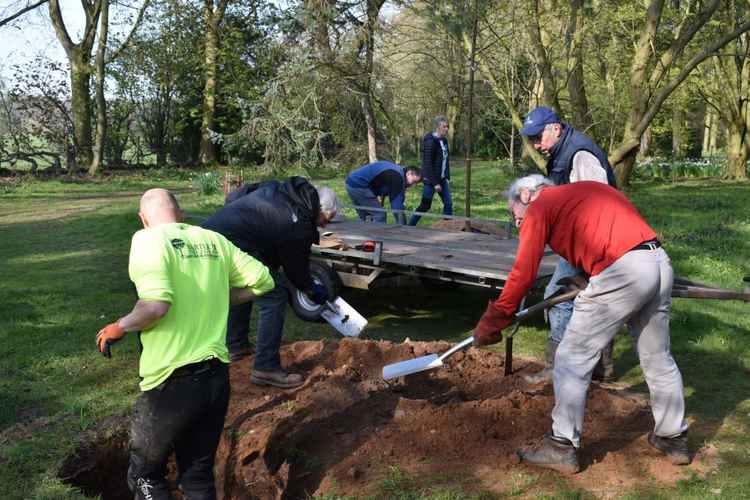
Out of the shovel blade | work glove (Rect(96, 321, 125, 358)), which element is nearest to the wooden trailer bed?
the shovel blade

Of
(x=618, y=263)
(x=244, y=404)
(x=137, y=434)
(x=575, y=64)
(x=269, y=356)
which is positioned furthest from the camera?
(x=575, y=64)

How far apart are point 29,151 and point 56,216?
34.7 ft

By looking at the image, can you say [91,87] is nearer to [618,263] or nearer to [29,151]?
[29,151]

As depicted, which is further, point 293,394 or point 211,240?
point 293,394

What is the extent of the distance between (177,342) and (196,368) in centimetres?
15

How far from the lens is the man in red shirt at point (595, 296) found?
3.72 metres

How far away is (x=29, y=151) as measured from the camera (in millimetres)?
23844

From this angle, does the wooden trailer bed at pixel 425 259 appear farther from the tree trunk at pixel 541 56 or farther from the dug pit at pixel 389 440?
the tree trunk at pixel 541 56

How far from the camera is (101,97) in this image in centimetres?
2395

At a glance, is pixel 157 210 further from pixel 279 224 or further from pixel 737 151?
pixel 737 151

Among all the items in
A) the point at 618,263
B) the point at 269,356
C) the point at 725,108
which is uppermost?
the point at 725,108

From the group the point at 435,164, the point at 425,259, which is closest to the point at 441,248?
the point at 425,259

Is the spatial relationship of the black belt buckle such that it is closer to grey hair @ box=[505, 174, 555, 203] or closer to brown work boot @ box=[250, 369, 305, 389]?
grey hair @ box=[505, 174, 555, 203]

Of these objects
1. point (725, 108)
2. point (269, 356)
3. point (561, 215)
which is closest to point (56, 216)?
point (269, 356)
